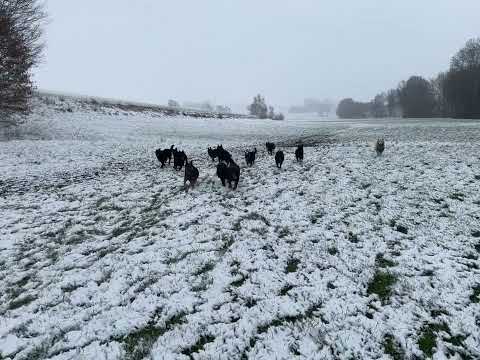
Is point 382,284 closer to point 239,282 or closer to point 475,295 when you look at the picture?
point 475,295

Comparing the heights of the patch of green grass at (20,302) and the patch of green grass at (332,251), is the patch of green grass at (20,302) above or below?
below

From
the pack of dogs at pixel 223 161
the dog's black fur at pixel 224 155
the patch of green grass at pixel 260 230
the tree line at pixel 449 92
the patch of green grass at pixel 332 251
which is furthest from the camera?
the tree line at pixel 449 92

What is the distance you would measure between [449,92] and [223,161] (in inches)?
Answer: 2467

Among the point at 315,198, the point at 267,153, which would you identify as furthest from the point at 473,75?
the point at 315,198

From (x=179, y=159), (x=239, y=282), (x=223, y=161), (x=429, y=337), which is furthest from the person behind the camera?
(x=223, y=161)

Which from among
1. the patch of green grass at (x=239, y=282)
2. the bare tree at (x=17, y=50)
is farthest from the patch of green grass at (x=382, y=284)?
the bare tree at (x=17, y=50)

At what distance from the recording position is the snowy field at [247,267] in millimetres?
4430

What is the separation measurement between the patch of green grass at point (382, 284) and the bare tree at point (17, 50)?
24336mm

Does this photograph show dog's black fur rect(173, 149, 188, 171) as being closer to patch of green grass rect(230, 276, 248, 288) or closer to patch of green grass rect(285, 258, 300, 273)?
patch of green grass rect(285, 258, 300, 273)

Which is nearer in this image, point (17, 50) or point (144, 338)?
point (144, 338)

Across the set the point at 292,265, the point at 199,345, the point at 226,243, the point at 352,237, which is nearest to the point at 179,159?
the point at 226,243

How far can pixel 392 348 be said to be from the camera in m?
4.21

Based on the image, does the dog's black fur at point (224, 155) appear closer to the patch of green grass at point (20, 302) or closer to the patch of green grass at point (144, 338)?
the patch of green grass at point (20, 302)

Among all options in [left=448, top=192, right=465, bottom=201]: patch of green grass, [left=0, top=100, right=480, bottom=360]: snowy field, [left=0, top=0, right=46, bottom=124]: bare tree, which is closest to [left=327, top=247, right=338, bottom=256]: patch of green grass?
[left=0, top=100, right=480, bottom=360]: snowy field
